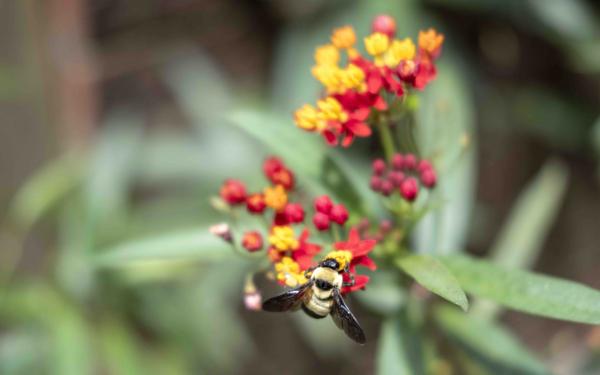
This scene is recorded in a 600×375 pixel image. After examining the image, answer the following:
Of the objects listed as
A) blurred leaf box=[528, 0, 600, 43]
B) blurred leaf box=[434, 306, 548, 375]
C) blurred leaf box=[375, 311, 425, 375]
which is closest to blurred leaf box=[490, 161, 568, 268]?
blurred leaf box=[434, 306, 548, 375]

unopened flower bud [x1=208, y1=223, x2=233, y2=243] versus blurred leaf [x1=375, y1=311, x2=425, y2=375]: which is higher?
unopened flower bud [x1=208, y1=223, x2=233, y2=243]

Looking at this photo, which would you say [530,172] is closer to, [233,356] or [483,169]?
[483,169]

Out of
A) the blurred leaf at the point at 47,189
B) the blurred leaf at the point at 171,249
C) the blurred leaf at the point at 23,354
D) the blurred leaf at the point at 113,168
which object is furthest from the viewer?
the blurred leaf at the point at 47,189

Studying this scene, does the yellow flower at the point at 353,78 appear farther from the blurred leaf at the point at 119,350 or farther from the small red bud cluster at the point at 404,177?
the blurred leaf at the point at 119,350

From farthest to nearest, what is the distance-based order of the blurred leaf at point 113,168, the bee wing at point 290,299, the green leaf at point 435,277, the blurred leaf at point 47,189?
the blurred leaf at point 47,189, the blurred leaf at point 113,168, the bee wing at point 290,299, the green leaf at point 435,277

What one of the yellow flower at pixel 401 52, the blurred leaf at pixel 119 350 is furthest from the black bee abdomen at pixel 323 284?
the blurred leaf at pixel 119 350

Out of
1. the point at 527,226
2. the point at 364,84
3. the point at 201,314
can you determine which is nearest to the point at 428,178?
the point at 364,84

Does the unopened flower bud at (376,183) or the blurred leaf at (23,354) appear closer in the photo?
the unopened flower bud at (376,183)

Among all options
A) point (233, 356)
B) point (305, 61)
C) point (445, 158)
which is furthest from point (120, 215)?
point (445, 158)

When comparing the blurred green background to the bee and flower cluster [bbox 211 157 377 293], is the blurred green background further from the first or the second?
the bee
